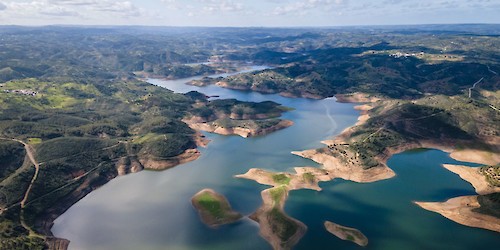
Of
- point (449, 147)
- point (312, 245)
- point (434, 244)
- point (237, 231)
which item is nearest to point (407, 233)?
point (434, 244)

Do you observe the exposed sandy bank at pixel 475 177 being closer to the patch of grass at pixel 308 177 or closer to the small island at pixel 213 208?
the patch of grass at pixel 308 177

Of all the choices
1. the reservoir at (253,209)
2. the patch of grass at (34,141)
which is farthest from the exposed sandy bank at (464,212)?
the patch of grass at (34,141)

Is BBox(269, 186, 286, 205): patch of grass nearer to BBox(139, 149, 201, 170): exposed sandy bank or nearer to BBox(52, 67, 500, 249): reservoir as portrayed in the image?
BBox(52, 67, 500, 249): reservoir

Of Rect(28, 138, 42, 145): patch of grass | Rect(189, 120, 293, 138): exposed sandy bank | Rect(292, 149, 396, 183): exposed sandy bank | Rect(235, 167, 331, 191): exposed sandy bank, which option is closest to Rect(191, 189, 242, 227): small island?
Rect(235, 167, 331, 191): exposed sandy bank

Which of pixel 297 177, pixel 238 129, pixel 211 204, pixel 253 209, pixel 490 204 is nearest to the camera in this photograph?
pixel 490 204

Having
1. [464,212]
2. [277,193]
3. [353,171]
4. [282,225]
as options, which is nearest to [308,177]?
[277,193]

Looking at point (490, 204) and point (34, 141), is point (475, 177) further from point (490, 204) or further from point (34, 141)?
point (34, 141)
